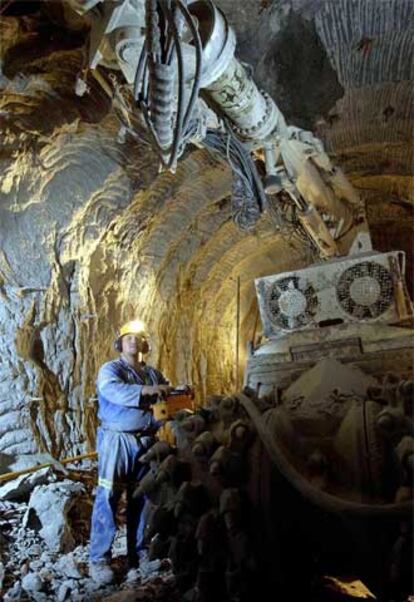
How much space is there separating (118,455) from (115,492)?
Result: 209mm

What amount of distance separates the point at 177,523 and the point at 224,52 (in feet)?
7.32

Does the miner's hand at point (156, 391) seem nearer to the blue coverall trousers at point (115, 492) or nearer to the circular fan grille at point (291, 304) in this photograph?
the blue coverall trousers at point (115, 492)

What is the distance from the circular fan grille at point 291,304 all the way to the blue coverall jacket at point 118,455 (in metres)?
0.96

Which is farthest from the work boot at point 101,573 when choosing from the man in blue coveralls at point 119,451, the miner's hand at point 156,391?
the miner's hand at point 156,391

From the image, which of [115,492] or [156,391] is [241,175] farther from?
[115,492]

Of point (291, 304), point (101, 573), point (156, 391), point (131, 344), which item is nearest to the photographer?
point (101, 573)

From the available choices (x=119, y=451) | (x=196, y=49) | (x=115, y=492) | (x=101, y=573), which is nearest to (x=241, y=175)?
(x=196, y=49)

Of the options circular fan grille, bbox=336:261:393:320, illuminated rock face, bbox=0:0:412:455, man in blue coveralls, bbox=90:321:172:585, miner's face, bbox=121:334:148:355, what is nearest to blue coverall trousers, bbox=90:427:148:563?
man in blue coveralls, bbox=90:321:172:585

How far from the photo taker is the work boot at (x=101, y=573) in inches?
117

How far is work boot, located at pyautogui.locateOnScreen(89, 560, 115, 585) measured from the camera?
2.98 meters

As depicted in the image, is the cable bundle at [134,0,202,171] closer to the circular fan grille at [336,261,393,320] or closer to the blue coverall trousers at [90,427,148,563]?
the circular fan grille at [336,261,393,320]

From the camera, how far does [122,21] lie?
258 centimetres

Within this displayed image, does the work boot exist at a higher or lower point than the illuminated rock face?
lower

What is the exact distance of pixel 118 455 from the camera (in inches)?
133
